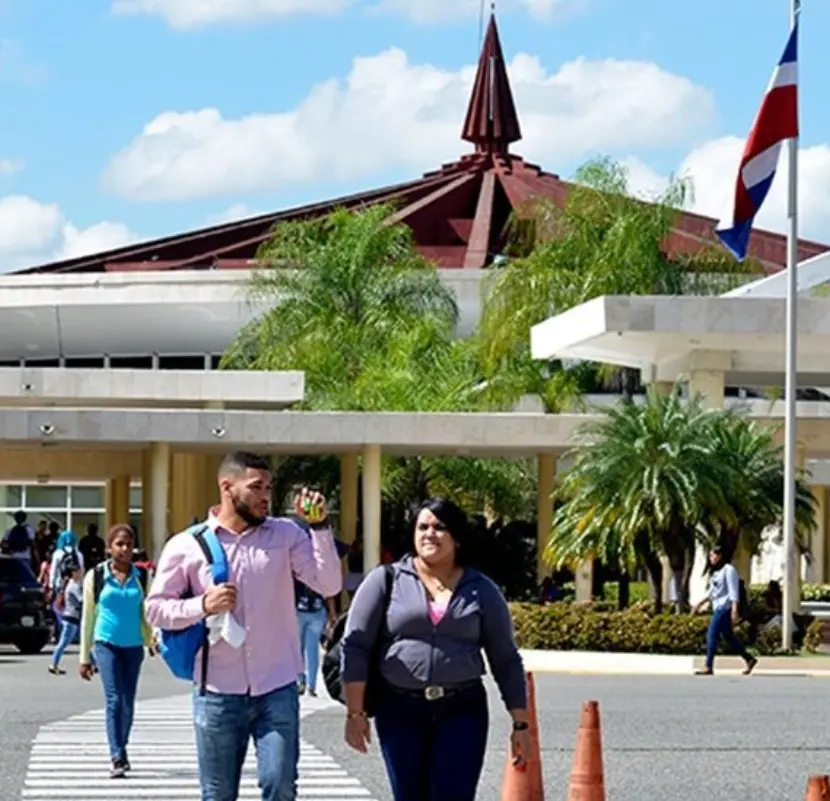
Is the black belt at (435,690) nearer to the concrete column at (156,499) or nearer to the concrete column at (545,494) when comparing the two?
the concrete column at (156,499)

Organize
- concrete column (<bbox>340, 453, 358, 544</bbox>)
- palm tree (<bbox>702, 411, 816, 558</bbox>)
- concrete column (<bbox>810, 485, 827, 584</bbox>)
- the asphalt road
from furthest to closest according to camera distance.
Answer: concrete column (<bbox>810, 485, 827, 584</bbox>)
concrete column (<bbox>340, 453, 358, 544</bbox>)
palm tree (<bbox>702, 411, 816, 558</bbox>)
the asphalt road

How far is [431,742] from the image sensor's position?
387 inches

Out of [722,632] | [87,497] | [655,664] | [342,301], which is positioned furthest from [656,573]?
[87,497]

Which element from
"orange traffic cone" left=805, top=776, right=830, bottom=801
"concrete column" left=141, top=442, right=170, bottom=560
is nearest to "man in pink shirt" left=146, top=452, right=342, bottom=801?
"orange traffic cone" left=805, top=776, right=830, bottom=801

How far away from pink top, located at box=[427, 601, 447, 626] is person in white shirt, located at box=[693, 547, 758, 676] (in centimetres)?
1980

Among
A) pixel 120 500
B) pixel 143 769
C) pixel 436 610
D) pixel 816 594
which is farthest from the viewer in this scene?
pixel 816 594

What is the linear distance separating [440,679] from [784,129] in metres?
25.3

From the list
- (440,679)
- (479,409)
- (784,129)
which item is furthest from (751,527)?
(440,679)

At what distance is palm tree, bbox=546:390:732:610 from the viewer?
3441 cm

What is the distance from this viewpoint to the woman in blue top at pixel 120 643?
15617 millimetres

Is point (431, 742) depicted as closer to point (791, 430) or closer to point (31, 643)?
point (791, 430)

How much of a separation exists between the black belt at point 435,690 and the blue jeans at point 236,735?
0.50m

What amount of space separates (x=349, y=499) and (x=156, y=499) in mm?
7218

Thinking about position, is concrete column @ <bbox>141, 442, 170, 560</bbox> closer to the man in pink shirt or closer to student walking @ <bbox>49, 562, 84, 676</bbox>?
student walking @ <bbox>49, 562, 84, 676</bbox>
